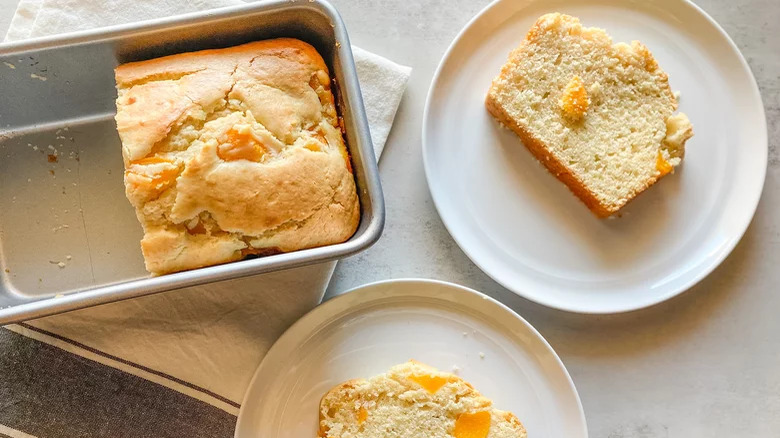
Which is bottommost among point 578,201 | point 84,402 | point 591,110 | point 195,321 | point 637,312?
point 84,402

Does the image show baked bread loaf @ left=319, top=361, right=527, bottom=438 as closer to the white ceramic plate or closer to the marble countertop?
the white ceramic plate

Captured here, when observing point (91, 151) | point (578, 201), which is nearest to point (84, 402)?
point (91, 151)

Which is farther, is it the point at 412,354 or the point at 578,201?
the point at 578,201

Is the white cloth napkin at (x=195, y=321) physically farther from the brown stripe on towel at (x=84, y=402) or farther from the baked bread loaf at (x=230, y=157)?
the baked bread loaf at (x=230, y=157)

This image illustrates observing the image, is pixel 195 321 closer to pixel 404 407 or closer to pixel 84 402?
pixel 84 402

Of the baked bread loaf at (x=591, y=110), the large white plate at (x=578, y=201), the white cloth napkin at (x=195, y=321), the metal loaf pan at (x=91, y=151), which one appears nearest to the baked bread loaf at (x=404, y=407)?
the white cloth napkin at (x=195, y=321)
